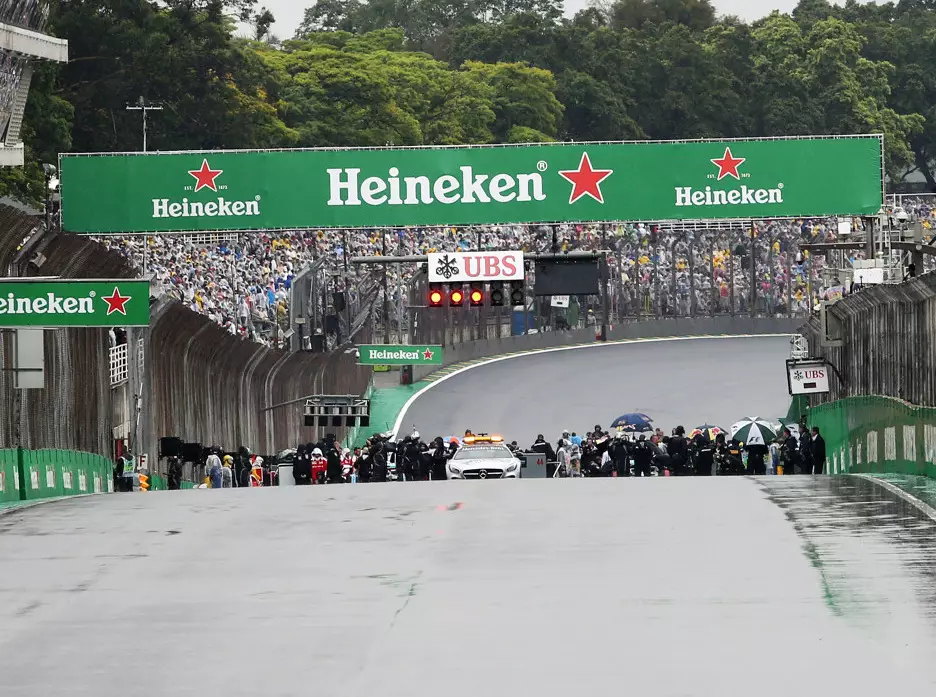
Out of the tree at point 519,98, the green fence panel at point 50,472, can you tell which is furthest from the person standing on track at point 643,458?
the tree at point 519,98

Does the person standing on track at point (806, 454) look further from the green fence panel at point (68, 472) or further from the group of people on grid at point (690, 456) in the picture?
the green fence panel at point (68, 472)

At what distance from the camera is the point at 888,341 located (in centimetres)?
2523

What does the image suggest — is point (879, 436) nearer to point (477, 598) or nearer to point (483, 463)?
point (483, 463)

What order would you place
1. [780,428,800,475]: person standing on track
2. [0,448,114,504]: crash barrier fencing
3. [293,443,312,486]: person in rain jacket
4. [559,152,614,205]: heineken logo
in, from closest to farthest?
1. [0,448,114,504]: crash barrier fencing
2. [780,428,800,475]: person standing on track
3. [293,443,312,486]: person in rain jacket
4. [559,152,614,205]: heineken logo

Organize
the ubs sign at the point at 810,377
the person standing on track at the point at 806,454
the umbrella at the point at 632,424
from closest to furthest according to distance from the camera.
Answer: the person standing on track at the point at 806,454, the ubs sign at the point at 810,377, the umbrella at the point at 632,424

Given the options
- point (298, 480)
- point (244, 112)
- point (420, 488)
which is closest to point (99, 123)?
point (244, 112)

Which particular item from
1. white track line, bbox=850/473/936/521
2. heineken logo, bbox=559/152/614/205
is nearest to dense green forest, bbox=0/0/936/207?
heineken logo, bbox=559/152/614/205

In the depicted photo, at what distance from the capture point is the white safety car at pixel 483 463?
98.4ft

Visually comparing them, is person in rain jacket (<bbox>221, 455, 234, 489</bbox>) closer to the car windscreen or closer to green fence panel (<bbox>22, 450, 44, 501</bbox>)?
the car windscreen

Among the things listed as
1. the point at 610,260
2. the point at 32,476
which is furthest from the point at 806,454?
the point at 610,260

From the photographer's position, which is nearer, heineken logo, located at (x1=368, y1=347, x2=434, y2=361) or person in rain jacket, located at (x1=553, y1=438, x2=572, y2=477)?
person in rain jacket, located at (x1=553, y1=438, x2=572, y2=477)

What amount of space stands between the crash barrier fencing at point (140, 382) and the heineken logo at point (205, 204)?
3.16 metres

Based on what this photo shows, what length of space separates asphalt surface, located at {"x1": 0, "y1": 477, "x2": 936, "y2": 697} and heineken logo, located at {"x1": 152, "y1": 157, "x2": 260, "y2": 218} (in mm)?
21156

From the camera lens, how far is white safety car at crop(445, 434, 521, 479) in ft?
98.4
